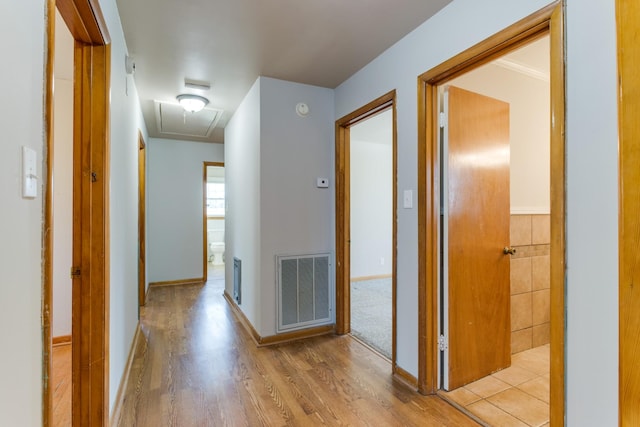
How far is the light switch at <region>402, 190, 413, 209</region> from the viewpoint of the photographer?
2.17 meters

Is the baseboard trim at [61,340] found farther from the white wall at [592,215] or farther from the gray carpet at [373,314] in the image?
the white wall at [592,215]

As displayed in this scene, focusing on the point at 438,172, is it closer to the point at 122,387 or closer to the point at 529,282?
the point at 529,282

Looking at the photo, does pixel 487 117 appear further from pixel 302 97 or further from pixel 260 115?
pixel 260 115

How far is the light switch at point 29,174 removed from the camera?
0.76 metres

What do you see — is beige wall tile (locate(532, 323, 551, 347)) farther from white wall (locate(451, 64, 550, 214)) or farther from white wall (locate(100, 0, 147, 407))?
white wall (locate(100, 0, 147, 407))

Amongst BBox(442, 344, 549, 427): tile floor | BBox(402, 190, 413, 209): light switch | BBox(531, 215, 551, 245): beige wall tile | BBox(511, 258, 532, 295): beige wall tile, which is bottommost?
BBox(442, 344, 549, 427): tile floor

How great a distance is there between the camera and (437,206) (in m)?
2.05

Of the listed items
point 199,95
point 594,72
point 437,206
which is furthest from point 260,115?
point 594,72

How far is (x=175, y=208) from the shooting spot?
5.21 m

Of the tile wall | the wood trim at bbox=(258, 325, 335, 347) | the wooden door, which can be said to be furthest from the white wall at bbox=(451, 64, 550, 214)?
the wood trim at bbox=(258, 325, 335, 347)

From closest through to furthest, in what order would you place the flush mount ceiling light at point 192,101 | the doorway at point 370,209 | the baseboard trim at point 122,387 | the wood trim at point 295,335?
the baseboard trim at point 122,387 → the wood trim at point 295,335 → the flush mount ceiling light at point 192,101 → the doorway at point 370,209

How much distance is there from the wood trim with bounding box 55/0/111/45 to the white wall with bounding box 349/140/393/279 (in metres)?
4.20

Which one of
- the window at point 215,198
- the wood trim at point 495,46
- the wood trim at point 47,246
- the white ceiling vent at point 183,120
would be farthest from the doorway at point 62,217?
the window at point 215,198

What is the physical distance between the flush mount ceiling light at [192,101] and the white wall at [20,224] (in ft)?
8.79
